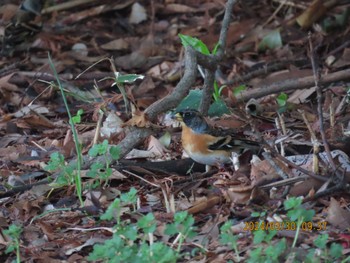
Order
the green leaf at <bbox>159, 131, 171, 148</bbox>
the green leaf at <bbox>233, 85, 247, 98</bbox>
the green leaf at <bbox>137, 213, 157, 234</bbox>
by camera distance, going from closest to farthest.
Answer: the green leaf at <bbox>137, 213, 157, 234</bbox> → the green leaf at <bbox>159, 131, 171, 148</bbox> → the green leaf at <bbox>233, 85, 247, 98</bbox>

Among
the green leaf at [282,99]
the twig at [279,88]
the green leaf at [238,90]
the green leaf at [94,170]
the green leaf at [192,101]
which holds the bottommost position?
the green leaf at [282,99]

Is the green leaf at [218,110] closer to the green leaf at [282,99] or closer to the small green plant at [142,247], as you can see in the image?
the green leaf at [282,99]

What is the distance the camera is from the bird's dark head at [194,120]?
563 centimetres

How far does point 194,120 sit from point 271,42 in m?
3.09

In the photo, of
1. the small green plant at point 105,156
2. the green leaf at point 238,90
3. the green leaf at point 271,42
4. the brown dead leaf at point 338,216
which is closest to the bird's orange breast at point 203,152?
the small green plant at point 105,156

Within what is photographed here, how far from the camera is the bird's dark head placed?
18.5 feet

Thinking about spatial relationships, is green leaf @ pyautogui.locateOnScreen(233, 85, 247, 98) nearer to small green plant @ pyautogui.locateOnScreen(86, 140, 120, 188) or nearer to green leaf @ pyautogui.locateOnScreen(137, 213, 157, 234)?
small green plant @ pyautogui.locateOnScreen(86, 140, 120, 188)

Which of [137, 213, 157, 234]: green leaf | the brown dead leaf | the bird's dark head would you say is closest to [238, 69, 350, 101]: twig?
the bird's dark head

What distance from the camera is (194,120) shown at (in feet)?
18.5

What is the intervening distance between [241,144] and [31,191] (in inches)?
53.8

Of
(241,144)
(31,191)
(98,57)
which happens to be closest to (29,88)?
(98,57)

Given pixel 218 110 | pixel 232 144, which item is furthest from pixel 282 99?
pixel 232 144
